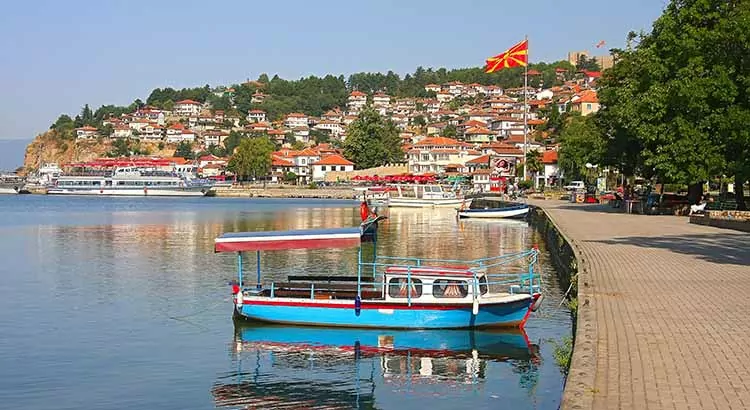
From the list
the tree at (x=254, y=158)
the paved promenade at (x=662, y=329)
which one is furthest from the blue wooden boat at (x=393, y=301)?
the tree at (x=254, y=158)

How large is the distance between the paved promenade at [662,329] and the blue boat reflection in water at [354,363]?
89.3 inches

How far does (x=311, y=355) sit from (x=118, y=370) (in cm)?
398

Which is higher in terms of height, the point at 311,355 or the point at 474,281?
the point at 474,281

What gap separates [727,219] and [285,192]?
108969 millimetres

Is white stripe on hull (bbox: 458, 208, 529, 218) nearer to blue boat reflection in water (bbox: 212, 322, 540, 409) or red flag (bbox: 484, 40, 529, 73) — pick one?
red flag (bbox: 484, 40, 529, 73)

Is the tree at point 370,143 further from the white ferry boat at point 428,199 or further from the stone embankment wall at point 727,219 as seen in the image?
the stone embankment wall at point 727,219

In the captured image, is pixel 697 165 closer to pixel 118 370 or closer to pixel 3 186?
pixel 118 370

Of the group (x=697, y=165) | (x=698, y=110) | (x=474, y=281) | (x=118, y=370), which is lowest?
(x=118, y=370)

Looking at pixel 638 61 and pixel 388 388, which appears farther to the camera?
pixel 638 61

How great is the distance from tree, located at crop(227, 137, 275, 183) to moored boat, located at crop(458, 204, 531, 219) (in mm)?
91309

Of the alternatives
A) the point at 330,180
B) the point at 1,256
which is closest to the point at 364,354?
the point at 1,256

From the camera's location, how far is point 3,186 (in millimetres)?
171625

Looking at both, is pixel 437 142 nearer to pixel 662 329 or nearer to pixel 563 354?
pixel 563 354

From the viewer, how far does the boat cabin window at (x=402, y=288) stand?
2062 centimetres
